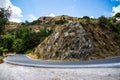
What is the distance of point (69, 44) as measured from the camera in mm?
44469

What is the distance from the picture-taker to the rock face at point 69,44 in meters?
41.7

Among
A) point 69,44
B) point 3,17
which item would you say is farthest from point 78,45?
point 3,17

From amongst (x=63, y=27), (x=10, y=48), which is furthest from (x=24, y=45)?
(x=63, y=27)

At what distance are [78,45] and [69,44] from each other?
6.67 ft

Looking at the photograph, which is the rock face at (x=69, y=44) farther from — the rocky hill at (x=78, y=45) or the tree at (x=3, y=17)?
the tree at (x=3, y=17)

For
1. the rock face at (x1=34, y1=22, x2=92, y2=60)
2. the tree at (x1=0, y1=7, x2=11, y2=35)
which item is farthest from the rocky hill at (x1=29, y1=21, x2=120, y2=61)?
the tree at (x1=0, y1=7, x2=11, y2=35)

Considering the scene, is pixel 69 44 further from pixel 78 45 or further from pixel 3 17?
pixel 3 17

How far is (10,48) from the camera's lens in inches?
4190

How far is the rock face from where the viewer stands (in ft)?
137

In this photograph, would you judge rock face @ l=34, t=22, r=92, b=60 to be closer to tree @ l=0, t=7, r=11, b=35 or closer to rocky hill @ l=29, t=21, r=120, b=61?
rocky hill @ l=29, t=21, r=120, b=61

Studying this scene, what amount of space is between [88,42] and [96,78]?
28.9m

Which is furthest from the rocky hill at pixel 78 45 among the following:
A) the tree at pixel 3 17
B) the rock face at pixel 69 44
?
the tree at pixel 3 17

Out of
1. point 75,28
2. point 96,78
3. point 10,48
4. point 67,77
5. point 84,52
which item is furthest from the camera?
point 10,48

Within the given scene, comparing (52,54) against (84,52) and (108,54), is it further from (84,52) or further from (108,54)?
(108,54)
